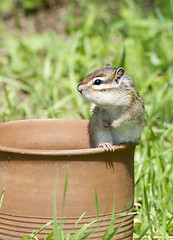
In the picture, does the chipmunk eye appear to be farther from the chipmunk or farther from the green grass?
the green grass

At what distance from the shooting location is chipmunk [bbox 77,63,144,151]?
3.24 metres

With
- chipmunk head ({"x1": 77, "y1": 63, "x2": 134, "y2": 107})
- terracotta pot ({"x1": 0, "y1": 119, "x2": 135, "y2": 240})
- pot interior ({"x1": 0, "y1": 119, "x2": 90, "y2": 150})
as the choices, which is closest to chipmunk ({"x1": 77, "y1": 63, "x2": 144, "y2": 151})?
chipmunk head ({"x1": 77, "y1": 63, "x2": 134, "y2": 107})

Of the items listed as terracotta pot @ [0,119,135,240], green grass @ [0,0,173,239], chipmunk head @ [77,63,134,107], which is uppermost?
green grass @ [0,0,173,239]

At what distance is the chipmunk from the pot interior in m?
0.10

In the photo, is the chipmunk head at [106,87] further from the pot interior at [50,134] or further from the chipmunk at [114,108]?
the pot interior at [50,134]

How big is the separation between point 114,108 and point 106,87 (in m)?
0.21

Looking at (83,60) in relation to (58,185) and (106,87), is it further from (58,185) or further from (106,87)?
(58,185)

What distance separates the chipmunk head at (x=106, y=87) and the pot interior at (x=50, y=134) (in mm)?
364

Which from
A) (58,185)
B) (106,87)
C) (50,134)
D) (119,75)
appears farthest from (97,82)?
(58,185)

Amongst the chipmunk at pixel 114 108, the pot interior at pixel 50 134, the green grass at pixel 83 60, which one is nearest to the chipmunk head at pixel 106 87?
the chipmunk at pixel 114 108

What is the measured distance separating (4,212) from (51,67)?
13.3 feet

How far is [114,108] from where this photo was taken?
3430mm

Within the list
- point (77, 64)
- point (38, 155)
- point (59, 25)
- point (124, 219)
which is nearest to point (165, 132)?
point (124, 219)

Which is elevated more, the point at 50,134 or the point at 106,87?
the point at 106,87
